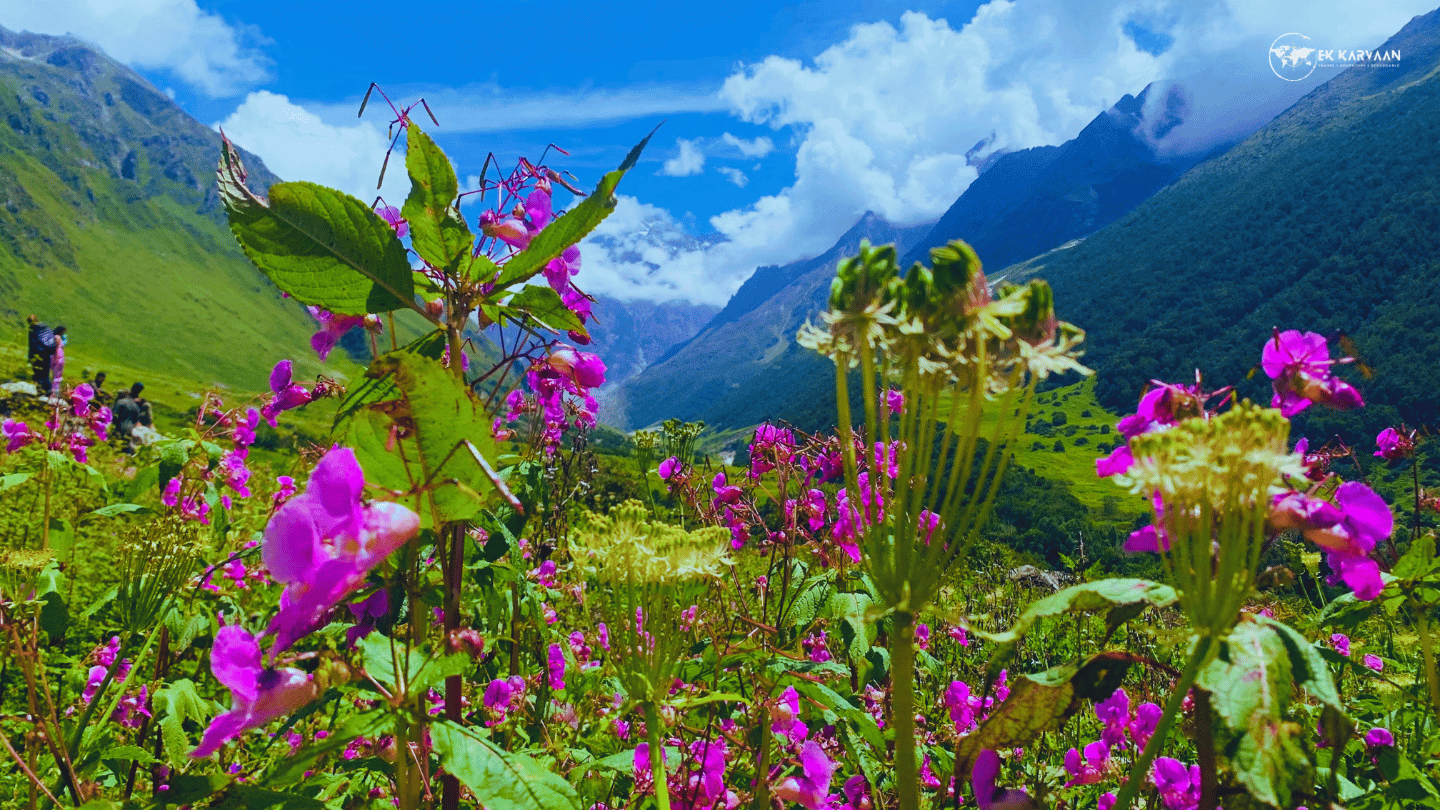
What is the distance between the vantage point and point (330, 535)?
1193 millimetres

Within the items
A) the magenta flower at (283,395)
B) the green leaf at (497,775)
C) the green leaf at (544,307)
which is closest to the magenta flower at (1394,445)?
the green leaf at (544,307)

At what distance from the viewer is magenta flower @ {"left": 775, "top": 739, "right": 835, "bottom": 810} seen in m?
2.14

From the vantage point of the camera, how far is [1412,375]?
301 feet

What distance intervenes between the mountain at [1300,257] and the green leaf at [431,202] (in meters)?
106

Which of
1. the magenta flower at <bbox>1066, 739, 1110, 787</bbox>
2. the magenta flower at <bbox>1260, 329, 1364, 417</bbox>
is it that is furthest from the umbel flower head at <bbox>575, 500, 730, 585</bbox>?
the magenta flower at <bbox>1066, 739, 1110, 787</bbox>

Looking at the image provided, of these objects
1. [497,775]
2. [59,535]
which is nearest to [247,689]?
[497,775]

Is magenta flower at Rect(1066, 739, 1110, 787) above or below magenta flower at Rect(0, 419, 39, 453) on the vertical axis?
below

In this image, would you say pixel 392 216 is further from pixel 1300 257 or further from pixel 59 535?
pixel 1300 257

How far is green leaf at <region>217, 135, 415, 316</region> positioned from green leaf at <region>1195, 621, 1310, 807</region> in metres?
1.64

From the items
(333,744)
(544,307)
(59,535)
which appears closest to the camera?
(333,744)

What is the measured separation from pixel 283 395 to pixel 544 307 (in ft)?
4.32

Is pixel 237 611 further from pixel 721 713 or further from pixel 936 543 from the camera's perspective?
pixel 936 543

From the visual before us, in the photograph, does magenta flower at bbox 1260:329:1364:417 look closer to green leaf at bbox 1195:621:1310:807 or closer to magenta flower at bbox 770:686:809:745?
green leaf at bbox 1195:621:1310:807

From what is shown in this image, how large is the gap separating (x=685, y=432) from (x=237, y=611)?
256 cm
